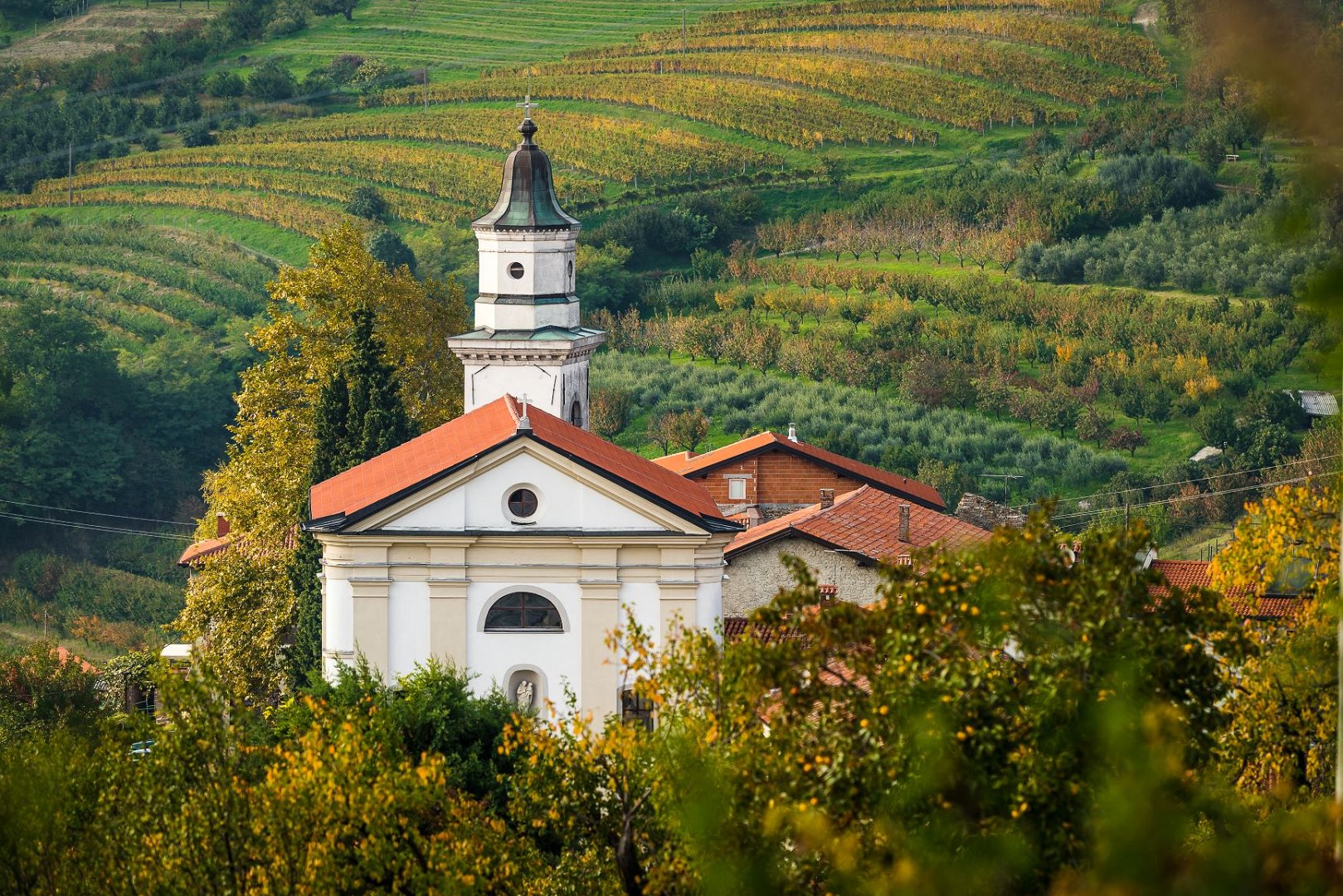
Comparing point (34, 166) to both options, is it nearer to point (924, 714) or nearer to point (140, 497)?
point (140, 497)

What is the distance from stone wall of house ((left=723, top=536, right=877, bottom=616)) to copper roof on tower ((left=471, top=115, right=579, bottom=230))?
888 cm

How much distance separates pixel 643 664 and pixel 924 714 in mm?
5097

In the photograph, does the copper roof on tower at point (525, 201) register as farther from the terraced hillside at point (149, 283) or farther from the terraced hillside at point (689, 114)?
the terraced hillside at point (689, 114)

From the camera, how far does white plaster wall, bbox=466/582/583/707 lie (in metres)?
33.9

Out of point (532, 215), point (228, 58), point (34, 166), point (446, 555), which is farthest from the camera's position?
point (228, 58)

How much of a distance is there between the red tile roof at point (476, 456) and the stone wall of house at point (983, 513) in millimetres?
16147

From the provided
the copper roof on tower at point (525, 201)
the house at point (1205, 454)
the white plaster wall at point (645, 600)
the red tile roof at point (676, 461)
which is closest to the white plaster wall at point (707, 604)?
the white plaster wall at point (645, 600)

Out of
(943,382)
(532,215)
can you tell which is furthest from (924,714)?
(943,382)

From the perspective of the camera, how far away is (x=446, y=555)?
33.9 m

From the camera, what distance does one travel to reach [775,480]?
166ft

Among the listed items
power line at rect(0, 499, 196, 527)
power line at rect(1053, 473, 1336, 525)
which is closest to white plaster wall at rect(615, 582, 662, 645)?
power line at rect(1053, 473, 1336, 525)

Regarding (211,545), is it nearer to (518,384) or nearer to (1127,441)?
(518,384)

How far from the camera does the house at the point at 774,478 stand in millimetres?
50406

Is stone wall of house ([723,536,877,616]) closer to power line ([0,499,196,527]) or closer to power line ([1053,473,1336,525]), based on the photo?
power line ([1053,473,1336,525])
